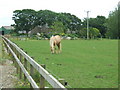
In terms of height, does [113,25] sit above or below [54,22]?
below

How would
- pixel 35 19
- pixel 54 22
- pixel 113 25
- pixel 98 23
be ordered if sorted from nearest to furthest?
pixel 113 25, pixel 54 22, pixel 35 19, pixel 98 23

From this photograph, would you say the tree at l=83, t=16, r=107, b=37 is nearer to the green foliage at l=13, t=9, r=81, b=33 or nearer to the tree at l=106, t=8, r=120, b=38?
the green foliage at l=13, t=9, r=81, b=33

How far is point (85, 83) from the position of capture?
661cm

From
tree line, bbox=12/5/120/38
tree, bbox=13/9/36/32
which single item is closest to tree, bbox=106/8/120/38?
tree line, bbox=12/5/120/38

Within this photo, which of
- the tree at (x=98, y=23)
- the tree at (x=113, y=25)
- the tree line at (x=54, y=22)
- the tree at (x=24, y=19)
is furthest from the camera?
the tree at (x=98, y=23)

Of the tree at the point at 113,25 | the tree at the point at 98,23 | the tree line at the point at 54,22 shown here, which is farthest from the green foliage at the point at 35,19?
the tree at the point at 113,25

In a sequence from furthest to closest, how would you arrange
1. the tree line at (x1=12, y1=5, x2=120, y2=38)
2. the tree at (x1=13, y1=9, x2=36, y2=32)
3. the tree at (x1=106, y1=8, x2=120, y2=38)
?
the tree at (x1=13, y1=9, x2=36, y2=32) → the tree line at (x1=12, y1=5, x2=120, y2=38) → the tree at (x1=106, y1=8, x2=120, y2=38)

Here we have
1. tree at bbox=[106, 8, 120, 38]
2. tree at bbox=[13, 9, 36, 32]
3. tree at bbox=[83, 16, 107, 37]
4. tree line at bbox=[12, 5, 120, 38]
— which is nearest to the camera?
tree at bbox=[106, 8, 120, 38]

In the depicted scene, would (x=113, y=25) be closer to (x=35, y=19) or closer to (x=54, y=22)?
(x=54, y=22)

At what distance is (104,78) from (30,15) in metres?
84.7

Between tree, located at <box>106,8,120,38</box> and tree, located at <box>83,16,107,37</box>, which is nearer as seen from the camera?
tree, located at <box>106,8,120,38</box>

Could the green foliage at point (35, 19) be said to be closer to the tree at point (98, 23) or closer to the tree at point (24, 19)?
the tree at point (24, 19)

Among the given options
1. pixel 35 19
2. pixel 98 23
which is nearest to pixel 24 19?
pixel 35 19

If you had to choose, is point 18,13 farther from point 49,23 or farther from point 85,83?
point 85,83
